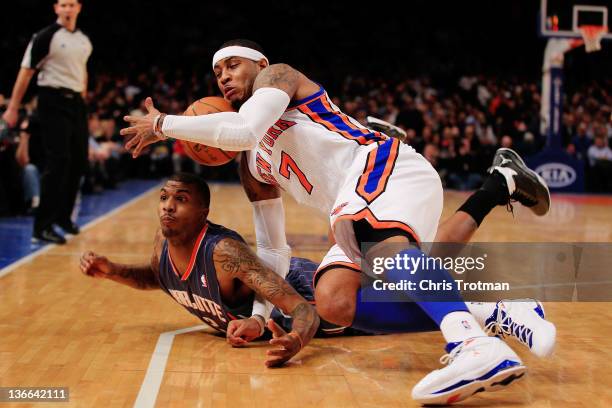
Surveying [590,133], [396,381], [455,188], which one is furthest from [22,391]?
[590,133]

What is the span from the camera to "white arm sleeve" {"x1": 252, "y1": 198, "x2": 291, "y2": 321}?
4.17 metres

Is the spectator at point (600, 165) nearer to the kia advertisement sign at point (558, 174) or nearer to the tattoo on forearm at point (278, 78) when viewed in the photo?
the kia advertisement sign at point (558, 174)

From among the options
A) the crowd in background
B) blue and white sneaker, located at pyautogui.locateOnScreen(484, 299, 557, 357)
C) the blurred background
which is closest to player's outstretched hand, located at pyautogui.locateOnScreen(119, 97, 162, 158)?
blue and white sneaker, located at pyautogui.locateOnScreen(484, 299, 557, 357)

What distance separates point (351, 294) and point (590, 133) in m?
15.9

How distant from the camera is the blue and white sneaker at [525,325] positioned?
129 inches

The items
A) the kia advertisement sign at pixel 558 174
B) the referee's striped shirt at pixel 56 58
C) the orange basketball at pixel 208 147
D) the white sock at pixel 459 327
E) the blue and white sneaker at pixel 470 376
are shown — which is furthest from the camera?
the kia advertisement sign at pixel 558 174

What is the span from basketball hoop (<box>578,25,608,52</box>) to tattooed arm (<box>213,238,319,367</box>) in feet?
41.8

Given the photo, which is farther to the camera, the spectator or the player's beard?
the spectator

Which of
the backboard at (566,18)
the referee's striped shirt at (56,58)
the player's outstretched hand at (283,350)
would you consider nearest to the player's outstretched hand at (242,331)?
the player's outstretched hand at (283,350)

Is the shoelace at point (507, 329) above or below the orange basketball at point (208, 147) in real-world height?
below

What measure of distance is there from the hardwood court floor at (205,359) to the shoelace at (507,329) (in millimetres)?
160

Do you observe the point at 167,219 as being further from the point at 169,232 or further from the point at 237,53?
the point at 237,53

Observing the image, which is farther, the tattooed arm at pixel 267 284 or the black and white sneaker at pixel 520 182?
the black and white sneaker at pixel 520 182

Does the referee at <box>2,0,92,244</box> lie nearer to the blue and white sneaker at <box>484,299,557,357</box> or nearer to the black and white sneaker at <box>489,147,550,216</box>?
the black and white sneaker at <box>489,147,550,216</box>
